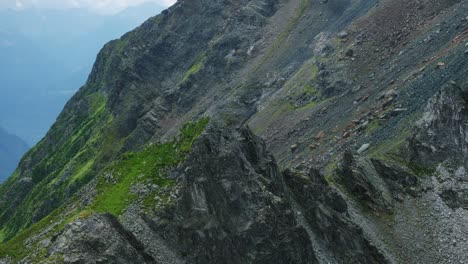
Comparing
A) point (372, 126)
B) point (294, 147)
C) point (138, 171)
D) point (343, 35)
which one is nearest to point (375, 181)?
point (372, 126)

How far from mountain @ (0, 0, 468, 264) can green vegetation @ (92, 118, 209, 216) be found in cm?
11

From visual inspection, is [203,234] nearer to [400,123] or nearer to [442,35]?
[400,123]

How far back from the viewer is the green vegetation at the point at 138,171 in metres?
35.6

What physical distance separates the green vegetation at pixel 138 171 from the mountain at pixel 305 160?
11cm

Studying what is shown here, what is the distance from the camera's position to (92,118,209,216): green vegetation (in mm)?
35625

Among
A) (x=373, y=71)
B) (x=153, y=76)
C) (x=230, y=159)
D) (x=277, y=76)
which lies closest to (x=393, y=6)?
(x=373, y=71)

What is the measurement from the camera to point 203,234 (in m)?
35.6

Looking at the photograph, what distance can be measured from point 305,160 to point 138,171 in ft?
90.7

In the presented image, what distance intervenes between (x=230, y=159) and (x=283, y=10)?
84.6m

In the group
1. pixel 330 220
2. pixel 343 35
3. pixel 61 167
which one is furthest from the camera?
pixel 61 167

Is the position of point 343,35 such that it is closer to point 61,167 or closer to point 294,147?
point 294,147

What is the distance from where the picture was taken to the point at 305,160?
60.6 meters

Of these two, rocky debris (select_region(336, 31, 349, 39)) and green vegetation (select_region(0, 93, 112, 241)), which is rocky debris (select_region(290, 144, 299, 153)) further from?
green vegetation (select_region(0, 93, 112, 241))

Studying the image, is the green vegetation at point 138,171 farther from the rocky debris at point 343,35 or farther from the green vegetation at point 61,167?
the green vegetation at point 61,167
